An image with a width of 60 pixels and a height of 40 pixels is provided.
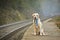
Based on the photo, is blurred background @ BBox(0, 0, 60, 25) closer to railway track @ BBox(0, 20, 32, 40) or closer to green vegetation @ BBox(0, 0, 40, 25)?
green vegetation @ BBox(0, 0, 40, 25)

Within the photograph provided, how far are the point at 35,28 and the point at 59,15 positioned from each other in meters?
0.68

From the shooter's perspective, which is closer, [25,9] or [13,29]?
[13,29]

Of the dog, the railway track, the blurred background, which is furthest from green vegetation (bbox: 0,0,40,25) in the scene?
the dog

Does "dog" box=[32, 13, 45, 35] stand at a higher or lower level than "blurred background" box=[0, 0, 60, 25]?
lower

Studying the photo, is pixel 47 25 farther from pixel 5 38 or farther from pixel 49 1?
pixel 5 38

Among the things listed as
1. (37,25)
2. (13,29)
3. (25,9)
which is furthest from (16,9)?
(37,25)

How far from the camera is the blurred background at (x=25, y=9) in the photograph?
4.86m

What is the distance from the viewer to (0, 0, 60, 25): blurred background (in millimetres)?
4859

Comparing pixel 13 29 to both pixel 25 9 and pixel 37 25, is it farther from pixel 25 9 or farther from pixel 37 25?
pixel 25 9

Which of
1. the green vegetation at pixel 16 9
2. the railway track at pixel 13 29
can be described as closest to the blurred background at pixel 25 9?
the green vegetation at pixel 16 9

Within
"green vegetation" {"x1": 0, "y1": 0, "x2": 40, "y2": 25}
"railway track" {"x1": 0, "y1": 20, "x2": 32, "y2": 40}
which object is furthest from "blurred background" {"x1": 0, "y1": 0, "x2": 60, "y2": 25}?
"railway track" {"x1": 0, "y1": 20, "x2": 32, "y2": 40}

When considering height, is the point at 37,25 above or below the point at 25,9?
below

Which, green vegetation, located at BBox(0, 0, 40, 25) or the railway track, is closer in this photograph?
the railway track

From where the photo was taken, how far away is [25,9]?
17.0 feet
